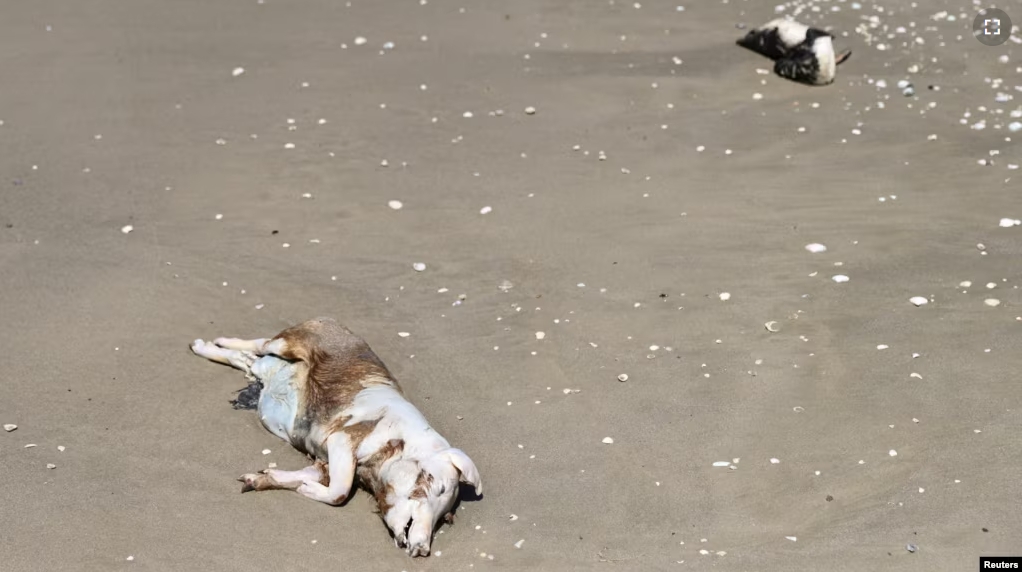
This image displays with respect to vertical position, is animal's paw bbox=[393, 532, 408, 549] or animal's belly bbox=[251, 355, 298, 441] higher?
animal's belly bbox=[251, 355, 298, 441]

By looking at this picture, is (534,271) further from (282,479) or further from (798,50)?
(798,50)

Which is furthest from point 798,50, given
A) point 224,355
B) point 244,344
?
point 224,355

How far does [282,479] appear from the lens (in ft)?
18.2

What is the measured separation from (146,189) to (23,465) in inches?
125

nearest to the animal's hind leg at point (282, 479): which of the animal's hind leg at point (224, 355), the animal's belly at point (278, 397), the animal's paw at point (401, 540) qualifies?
the animal's belly at point (278, 397)

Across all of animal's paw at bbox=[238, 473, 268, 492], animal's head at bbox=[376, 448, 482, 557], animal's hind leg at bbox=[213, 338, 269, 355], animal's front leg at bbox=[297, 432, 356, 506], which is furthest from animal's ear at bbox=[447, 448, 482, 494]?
animal's hind leg at bbox=[213, 338, 269, 355]

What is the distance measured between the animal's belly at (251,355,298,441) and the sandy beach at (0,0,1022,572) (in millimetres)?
114

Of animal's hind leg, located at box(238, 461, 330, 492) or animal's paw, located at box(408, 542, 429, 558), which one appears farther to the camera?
animal's hind leg, located at box(238, 461, 330, 492)

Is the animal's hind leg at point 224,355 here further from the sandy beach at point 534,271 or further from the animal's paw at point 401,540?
the animal's paw at point 401,540

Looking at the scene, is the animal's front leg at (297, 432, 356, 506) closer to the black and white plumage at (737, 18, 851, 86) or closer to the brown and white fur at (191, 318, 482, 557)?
the brown and white fur at (191, 318, 482, 557)

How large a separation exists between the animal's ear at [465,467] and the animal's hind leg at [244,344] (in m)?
1.57

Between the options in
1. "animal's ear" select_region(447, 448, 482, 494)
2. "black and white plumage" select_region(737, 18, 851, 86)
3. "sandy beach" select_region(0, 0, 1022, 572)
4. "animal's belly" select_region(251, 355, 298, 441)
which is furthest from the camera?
"black and white plumage" select_region(737, 18, 851, 86)

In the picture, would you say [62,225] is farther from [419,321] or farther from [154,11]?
[154,11]

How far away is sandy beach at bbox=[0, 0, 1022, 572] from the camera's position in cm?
548
